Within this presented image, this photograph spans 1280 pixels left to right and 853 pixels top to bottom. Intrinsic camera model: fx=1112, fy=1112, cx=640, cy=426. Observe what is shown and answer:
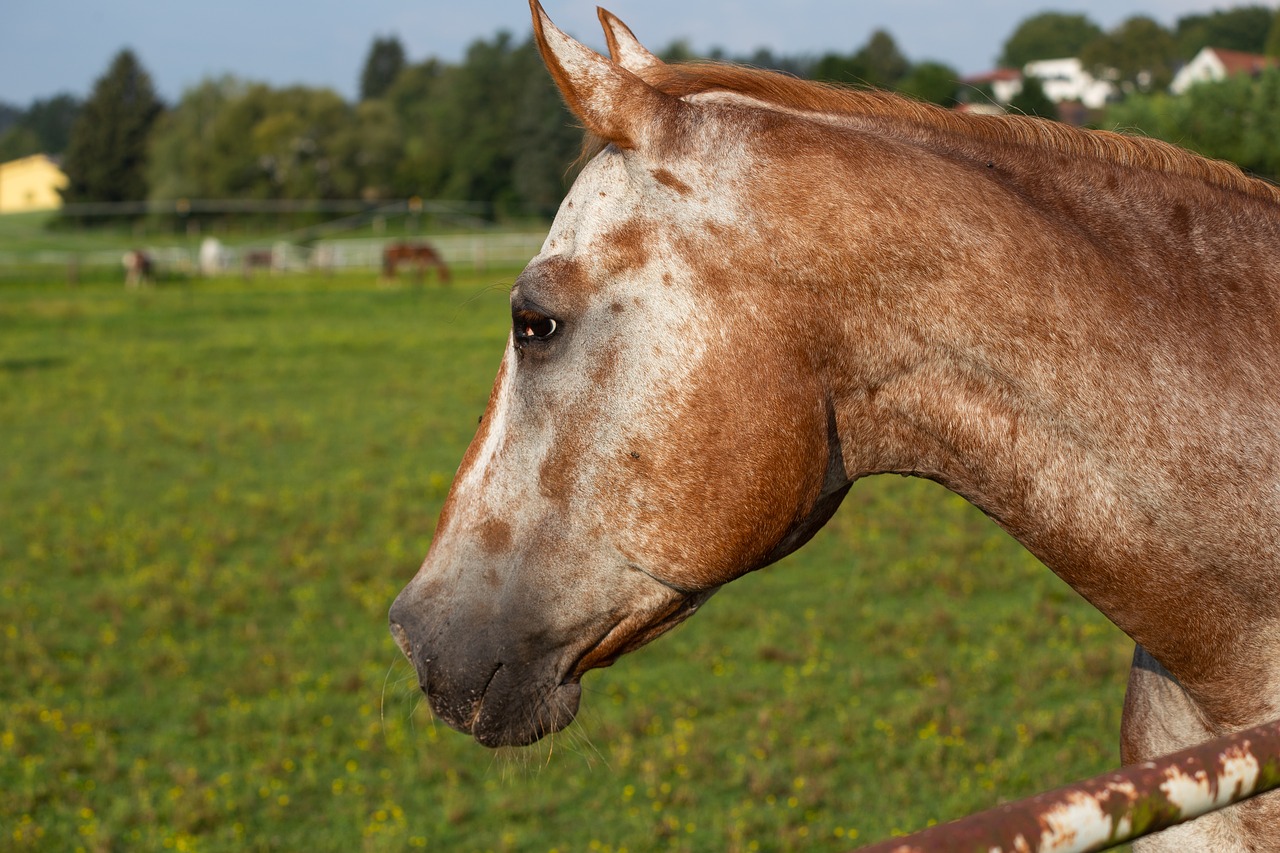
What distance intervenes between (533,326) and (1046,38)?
97631mm

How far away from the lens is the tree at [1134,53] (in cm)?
4712

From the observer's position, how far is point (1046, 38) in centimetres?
8862

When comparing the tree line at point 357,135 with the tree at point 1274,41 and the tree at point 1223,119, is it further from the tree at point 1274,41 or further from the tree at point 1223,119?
the tree at point 1223,119

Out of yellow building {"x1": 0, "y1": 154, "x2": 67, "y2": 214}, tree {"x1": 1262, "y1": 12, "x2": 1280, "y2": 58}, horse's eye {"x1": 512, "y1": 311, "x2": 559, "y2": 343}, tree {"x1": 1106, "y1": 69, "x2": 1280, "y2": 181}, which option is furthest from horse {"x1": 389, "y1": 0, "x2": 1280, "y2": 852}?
yellow building {"x1": 0, "y1": 154, "x2": 67, "y2": 214}

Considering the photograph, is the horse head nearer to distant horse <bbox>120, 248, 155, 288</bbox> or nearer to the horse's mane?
the horse's mane

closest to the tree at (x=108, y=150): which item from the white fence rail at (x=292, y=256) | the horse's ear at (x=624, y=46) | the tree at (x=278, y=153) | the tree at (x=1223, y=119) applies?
the tree at (x=278, y=153)

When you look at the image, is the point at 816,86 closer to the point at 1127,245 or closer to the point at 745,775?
the point at 1127,245

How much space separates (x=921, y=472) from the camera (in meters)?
1.95

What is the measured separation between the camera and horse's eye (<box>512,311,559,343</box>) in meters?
1.88

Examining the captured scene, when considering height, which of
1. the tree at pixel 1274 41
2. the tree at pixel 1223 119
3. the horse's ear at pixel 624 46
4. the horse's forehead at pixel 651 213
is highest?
the tree at pixel 1274 41

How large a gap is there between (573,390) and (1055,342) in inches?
31.0

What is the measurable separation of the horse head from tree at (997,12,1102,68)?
88289mm

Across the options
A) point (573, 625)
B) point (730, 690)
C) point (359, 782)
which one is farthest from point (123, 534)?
point (573, 625)

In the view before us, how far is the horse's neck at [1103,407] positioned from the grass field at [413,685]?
914 mm
